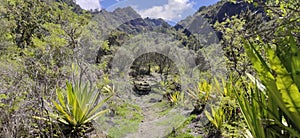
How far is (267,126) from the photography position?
1.76 metres

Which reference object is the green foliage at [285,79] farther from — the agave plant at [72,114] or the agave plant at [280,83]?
the agave plant at [72,114]

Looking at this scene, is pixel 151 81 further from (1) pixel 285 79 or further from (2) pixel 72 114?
(1) pixel 285 79

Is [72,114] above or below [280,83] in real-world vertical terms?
below

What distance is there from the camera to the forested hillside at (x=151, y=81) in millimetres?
1673

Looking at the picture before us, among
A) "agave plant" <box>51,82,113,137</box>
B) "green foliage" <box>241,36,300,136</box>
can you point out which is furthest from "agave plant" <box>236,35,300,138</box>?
"agave plant" <box>51,82,113,137</box>

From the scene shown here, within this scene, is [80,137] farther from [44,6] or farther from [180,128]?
[44,6]

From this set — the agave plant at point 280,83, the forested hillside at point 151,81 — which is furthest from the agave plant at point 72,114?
the agave plant at point 280,83

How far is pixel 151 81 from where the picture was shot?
2148 cm

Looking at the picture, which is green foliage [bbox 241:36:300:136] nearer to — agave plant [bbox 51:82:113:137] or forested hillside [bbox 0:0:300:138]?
forested hillside [bbox 0:0:300:138]

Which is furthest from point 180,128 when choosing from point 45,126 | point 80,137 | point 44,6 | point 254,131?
point 44,6

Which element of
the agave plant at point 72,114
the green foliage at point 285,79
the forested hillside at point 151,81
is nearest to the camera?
the green foliage at point 285,79

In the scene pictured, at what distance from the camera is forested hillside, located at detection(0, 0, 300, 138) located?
5.49ft

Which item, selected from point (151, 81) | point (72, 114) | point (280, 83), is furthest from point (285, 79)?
point (151, 81)

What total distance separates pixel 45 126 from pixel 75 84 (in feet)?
4.58
